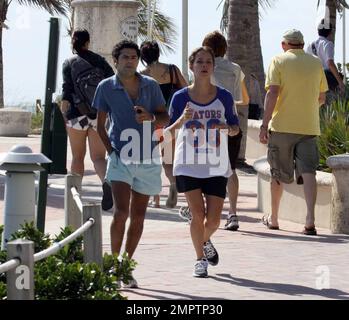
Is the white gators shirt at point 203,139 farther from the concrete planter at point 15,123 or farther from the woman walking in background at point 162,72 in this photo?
the concrete planter at point 15,123

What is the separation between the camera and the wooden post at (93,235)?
6.84 metres

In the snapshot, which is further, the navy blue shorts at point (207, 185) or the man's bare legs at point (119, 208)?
the navy blue shorts at point (207, 185)

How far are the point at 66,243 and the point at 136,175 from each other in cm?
284

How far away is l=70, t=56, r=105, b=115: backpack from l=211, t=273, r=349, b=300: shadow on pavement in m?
3.47

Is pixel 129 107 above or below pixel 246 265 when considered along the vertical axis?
above

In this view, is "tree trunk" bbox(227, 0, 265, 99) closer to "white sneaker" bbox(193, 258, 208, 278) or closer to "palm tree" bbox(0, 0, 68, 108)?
"white sneaker" bbox(193, 258, 208, 278)

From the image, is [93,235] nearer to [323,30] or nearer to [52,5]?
[323,30]

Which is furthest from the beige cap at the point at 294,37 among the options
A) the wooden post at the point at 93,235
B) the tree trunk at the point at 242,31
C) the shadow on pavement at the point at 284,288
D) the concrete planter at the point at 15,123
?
the concrete planter at the point at 15,123

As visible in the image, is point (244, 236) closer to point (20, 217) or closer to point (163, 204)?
point (163, 204)

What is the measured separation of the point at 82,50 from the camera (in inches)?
494

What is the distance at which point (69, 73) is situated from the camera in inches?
497

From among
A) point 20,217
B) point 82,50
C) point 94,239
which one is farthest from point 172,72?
point 94,239

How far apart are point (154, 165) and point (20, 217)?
1.57m

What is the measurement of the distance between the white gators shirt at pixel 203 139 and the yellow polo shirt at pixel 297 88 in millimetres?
2472
